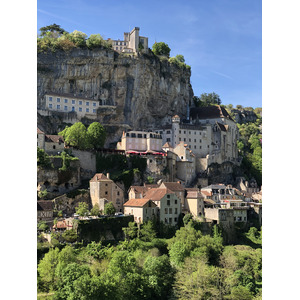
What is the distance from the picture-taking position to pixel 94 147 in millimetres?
28969

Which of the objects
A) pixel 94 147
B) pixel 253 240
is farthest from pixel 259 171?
pixel 94 147

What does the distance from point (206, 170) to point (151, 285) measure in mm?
16737

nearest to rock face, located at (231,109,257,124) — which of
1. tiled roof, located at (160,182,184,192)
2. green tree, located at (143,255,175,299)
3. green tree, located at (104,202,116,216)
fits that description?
tiled roof, located at (160,182,184,192)

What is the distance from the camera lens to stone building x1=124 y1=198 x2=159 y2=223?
70.1 ft

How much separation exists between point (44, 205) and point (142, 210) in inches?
195

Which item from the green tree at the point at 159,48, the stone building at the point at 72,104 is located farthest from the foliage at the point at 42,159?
the green tree at the point at 159,48

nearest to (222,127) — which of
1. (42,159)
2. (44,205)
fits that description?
(42,159)

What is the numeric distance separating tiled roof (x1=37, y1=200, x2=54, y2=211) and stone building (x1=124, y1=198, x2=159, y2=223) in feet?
12.8

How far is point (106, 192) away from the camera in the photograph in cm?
2328

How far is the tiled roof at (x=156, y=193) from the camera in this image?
73.3 feet
